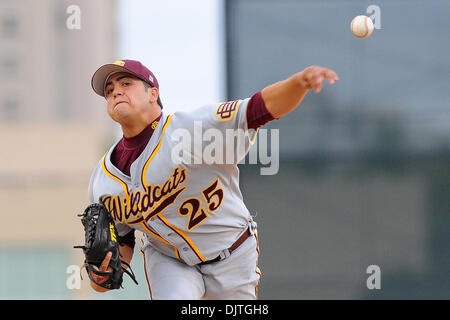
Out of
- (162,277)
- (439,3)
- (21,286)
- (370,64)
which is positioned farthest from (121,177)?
(21,286)

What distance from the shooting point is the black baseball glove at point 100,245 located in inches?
105

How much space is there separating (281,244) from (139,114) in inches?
151

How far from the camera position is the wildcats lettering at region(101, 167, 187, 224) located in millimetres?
2658

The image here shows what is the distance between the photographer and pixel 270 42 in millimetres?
6578

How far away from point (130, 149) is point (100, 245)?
39 cm

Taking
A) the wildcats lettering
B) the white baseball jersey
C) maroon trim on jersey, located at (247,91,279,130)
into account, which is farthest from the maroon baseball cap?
maroon trim on jersey, located at (247,91,279,130)

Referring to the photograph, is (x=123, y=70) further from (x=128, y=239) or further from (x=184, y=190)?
(x=128, y=239)

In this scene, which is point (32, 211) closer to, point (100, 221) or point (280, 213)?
point (280, 213)

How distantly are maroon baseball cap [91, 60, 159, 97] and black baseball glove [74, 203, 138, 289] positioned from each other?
474mm

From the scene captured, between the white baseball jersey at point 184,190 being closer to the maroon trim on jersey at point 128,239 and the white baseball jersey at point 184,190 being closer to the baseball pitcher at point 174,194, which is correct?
the baseball pitcher at point 174,194

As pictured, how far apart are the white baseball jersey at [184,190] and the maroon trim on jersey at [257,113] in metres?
0.12

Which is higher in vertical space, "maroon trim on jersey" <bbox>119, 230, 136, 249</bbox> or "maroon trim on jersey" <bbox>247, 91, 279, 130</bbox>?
"maroon trim on jersey" <bbox>247, 91, 279, 130</bbox>

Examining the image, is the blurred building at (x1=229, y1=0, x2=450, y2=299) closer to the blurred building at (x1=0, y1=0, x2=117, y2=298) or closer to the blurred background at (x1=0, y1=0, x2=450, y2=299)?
the blurred background at (x1=0, y1=0, x2=450, y2=299)

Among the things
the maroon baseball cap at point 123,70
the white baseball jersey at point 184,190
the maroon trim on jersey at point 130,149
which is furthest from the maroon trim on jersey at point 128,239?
the maroon baseball cap at point 123,70
